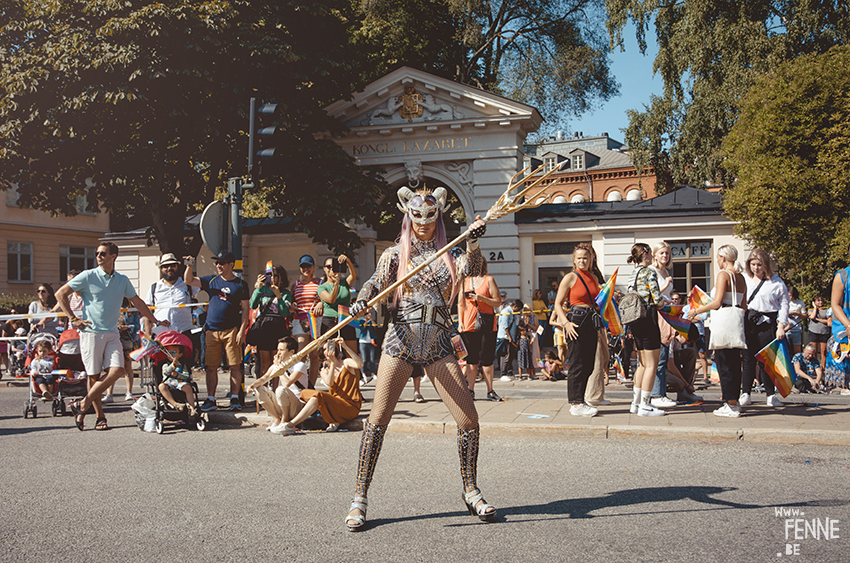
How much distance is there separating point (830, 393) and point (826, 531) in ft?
26.1

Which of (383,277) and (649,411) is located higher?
(383,277)

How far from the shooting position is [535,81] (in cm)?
2898

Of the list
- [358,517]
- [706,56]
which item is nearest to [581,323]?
[358,517]

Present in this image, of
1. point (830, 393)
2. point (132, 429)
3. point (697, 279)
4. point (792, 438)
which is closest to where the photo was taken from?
point (792, 438)

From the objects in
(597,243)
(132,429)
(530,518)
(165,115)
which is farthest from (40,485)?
(597,243)

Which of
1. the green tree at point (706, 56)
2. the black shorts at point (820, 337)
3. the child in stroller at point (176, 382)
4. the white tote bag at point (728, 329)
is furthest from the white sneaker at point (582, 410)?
the green tree at point (706, 56)

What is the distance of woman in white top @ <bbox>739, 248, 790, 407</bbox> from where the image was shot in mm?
8227

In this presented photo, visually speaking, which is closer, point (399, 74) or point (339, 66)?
point (339, 66)

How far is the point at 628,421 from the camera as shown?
7.33m

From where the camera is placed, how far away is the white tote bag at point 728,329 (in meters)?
7.48

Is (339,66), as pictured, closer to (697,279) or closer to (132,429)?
(697,279)

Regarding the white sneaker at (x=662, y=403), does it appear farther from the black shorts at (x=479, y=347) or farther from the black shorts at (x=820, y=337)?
the black shorts at (x=820, y=337)

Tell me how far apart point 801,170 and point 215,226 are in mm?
16521

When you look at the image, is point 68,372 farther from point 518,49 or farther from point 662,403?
point 518,49
